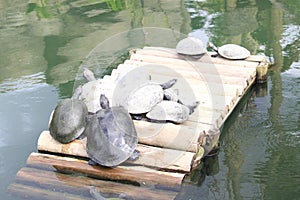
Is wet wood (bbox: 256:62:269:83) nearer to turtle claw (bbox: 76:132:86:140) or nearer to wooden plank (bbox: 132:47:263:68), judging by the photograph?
wooden plank (bbox: 132:47:263:68)

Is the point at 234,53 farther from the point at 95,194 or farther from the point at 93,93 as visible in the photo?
the point at 95,194

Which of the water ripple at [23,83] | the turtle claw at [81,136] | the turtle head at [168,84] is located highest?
the turtle head at [168,84]

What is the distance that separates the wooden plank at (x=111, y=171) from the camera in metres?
3.93

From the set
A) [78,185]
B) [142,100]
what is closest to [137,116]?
[142,100]

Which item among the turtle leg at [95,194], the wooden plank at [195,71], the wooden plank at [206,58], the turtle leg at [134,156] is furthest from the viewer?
the wooden plank at [206,58]

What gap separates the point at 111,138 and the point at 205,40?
3961 millimetres

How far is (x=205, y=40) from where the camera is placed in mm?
7535

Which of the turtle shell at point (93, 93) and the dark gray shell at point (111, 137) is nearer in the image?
the dark gray shell at point (111, 137)

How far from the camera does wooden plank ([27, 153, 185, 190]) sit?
155 inches

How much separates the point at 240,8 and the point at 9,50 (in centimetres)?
485

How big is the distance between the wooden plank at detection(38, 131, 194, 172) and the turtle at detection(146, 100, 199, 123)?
381mm

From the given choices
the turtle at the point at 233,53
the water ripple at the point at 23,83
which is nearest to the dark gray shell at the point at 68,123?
the water ripple at the point at 23,83

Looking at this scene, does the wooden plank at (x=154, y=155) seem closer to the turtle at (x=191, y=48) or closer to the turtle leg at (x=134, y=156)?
the turtle leg at (x=134, y=156)

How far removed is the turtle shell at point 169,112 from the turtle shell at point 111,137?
388mm
